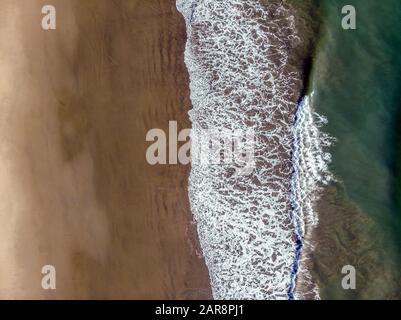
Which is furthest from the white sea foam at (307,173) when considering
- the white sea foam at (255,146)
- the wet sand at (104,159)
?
the wet sand at (104,159)

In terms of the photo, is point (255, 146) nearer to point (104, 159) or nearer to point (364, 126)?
point (364, 126)

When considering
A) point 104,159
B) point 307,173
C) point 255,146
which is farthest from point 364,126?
point 104,159

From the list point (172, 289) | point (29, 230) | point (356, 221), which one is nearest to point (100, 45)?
point (29, 230)

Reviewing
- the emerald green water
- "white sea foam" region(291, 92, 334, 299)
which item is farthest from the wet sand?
the emerald green water

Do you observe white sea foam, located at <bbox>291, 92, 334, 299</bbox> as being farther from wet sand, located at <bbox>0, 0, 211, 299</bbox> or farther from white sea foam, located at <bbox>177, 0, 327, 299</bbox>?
wet sand, located at <bbox>0, 0, 211, 299</bbox>

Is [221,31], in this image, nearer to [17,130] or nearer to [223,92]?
[223,92]

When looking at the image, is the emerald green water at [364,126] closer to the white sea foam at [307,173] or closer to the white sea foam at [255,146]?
the white sea foam at [307,173]
